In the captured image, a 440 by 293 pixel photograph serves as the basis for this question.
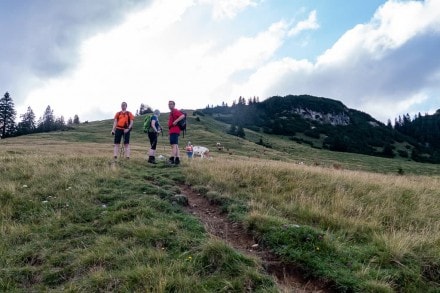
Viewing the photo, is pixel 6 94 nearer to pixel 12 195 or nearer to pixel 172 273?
pixel 12 195

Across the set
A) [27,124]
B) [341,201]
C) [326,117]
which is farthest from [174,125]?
[326,117]

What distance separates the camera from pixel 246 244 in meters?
6.54

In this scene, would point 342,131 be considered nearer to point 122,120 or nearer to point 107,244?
point 122,120

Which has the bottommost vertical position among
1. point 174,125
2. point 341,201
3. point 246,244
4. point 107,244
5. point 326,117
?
point 246,244

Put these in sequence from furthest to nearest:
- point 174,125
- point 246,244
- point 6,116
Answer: point 6,116
point 174,125
point 246,244

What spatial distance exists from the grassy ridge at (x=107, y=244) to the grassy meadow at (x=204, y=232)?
21 mm

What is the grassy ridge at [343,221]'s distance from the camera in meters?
5.43

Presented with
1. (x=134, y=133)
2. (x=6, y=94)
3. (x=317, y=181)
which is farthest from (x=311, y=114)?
(x=317, y=181)

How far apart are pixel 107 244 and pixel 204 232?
1.77m

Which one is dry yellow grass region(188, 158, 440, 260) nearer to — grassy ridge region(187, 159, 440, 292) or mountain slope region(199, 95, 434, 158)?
grassy ridge region(187, 159, 440, 292)

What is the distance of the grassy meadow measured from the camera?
16.7ft

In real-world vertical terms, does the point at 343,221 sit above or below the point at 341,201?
below

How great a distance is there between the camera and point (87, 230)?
271 inches

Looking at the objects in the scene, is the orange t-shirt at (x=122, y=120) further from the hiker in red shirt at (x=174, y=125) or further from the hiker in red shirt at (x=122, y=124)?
the hiker in red shirt at (x=174, y=125)
